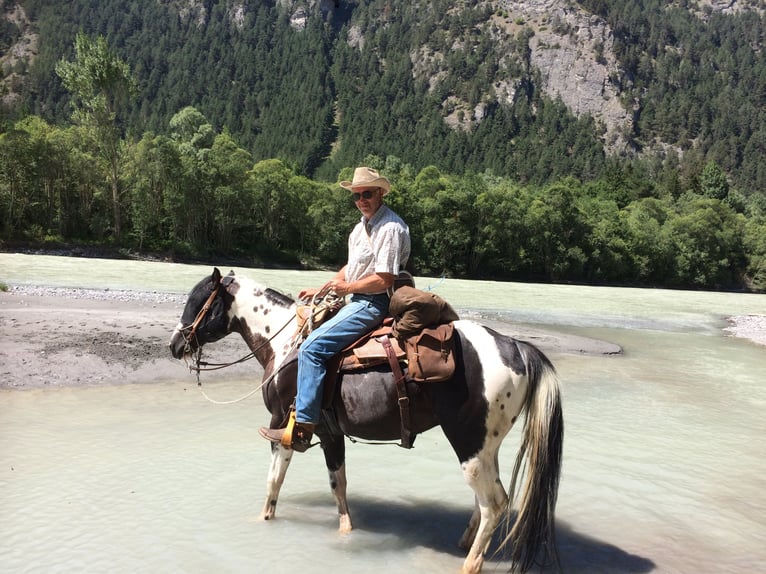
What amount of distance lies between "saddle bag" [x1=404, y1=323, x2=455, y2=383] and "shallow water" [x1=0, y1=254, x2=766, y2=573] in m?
2.00

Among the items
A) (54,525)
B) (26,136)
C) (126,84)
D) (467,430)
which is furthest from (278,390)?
(126,84)

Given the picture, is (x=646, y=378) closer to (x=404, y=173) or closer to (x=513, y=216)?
(x=513, y=216)

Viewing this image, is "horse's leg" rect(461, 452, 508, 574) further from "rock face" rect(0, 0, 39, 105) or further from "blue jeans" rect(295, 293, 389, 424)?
"rock face" rect(0, 0, 39, 105)

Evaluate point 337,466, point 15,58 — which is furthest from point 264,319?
point 15,58

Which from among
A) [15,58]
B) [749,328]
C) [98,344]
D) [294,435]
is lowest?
[98,344]

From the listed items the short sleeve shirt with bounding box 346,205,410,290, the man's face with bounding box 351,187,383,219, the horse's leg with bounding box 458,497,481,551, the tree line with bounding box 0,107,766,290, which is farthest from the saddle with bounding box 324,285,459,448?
the tree line with bounding box 0,107,766,290

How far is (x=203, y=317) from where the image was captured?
20.3 feet

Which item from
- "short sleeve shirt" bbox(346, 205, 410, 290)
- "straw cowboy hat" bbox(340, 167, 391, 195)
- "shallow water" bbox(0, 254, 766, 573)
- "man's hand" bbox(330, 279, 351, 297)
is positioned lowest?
"shallow water" bbox(0, 254, 766, 573)

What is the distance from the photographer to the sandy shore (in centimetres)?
1148

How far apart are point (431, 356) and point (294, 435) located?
154 centimetres

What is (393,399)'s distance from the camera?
207 inches

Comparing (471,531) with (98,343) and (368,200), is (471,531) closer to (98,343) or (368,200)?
(368,200)

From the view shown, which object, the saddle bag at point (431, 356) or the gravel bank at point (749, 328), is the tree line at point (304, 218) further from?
the saddle bag at point (431, 356)

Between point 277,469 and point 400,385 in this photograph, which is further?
point 277,469
